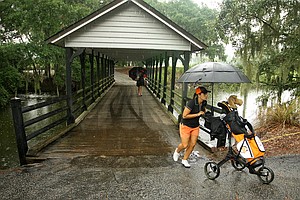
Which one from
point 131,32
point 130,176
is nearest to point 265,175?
point 130,176

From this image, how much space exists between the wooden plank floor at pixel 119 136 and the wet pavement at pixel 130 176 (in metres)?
0.02

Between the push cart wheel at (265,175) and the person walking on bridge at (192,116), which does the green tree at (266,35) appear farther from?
the push cart wheel at (265,175)

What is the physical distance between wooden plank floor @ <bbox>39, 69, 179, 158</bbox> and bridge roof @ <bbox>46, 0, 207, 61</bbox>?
96.2 inches

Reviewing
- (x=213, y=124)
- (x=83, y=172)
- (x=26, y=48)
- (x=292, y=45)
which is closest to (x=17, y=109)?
(x=83, y=172)

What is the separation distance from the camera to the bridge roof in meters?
7.30

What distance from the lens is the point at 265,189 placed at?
3.35 meters

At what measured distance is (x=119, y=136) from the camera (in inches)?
257

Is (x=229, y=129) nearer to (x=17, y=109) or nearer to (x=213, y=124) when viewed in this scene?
(x=213, y=124)

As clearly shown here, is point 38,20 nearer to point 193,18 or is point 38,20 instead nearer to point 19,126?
point 19,126

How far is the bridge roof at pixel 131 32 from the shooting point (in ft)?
23.9

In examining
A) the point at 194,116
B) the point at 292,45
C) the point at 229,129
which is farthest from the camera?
the point at 292,45

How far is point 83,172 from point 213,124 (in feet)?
7.29

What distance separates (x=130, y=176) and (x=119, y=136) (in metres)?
2.72

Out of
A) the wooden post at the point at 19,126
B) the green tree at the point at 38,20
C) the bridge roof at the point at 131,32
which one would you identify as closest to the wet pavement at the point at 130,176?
the wooden post at the point at 19,126
